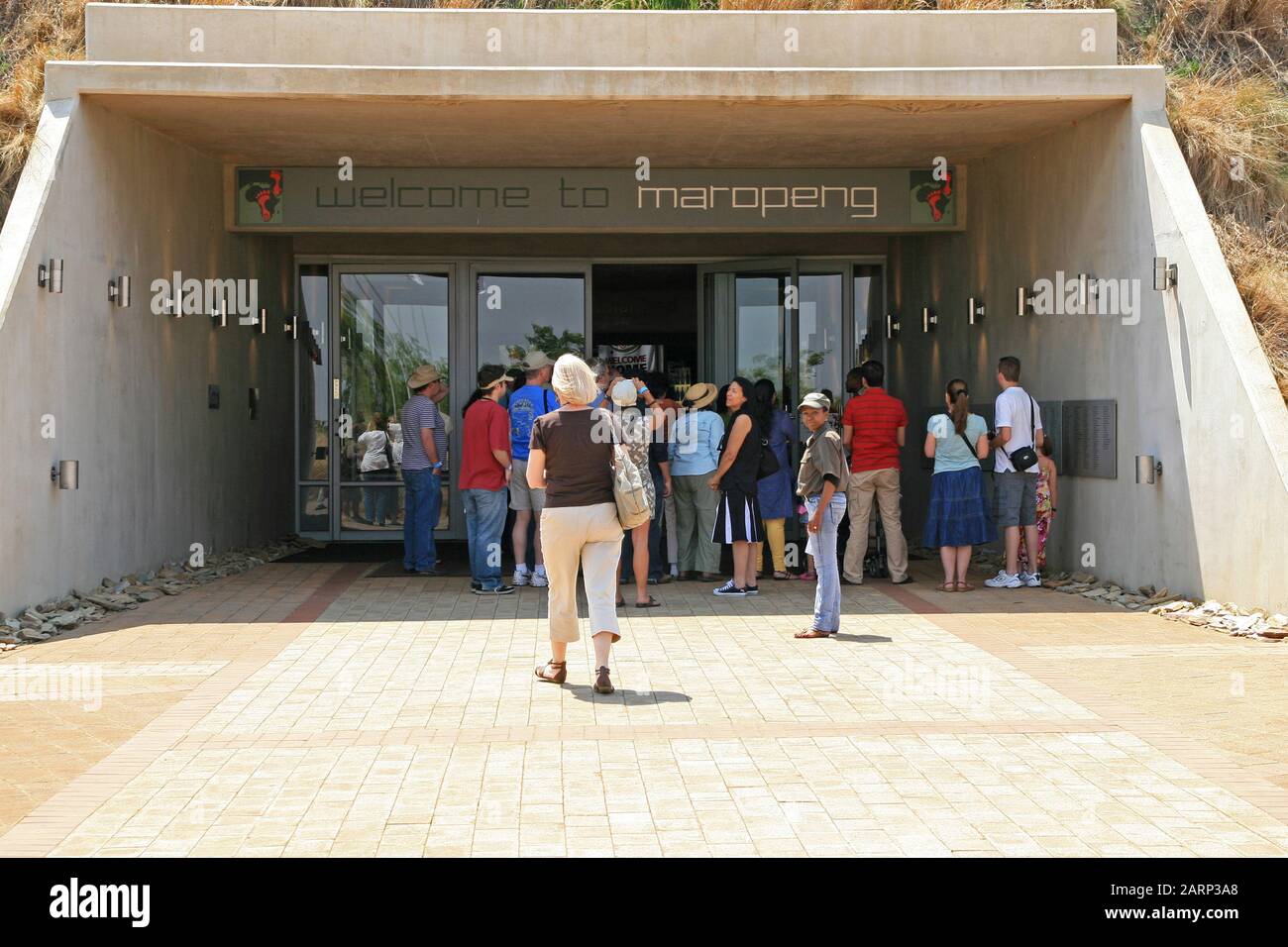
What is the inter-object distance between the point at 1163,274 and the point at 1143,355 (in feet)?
2.30

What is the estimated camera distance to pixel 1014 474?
1184 cm

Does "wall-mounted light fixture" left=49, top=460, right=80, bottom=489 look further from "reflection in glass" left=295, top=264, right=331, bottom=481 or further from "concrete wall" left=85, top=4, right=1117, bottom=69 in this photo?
"reflection in glass" left=295, top=264, right=331, bottom=481

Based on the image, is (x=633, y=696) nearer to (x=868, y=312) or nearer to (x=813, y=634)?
(x=813, y=634)

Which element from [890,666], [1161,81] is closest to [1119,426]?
[1161,81]

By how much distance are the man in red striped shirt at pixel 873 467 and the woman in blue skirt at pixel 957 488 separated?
42cm

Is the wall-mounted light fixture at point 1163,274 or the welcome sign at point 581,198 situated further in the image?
the welcome sign at point 581,198

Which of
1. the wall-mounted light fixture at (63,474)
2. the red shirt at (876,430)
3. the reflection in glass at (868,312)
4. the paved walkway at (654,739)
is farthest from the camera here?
the reflection in glass at (868,312)

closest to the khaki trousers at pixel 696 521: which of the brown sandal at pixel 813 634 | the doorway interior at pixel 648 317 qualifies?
the brown sandal at pixel 813 634

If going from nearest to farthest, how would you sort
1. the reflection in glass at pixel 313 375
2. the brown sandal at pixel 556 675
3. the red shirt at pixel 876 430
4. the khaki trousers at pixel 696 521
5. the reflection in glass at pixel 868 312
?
the brown sandal at pixel 556 675, the khaki trousers at pixel 696 521, the red shirt at pixel 876 430, the reflection in glass at pixel 868 312, the reflection in glass at pixel 313 375

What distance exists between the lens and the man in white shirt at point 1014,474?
38.8ft

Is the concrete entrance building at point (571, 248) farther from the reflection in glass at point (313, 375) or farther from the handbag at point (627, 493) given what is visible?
the handbag at point (627, 493)

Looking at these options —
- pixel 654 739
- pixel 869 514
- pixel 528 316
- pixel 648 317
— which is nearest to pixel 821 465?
pixel 869 514

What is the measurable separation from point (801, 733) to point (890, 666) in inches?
72.9

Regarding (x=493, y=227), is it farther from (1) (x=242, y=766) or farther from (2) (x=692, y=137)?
(1) (x=242, y=766)
